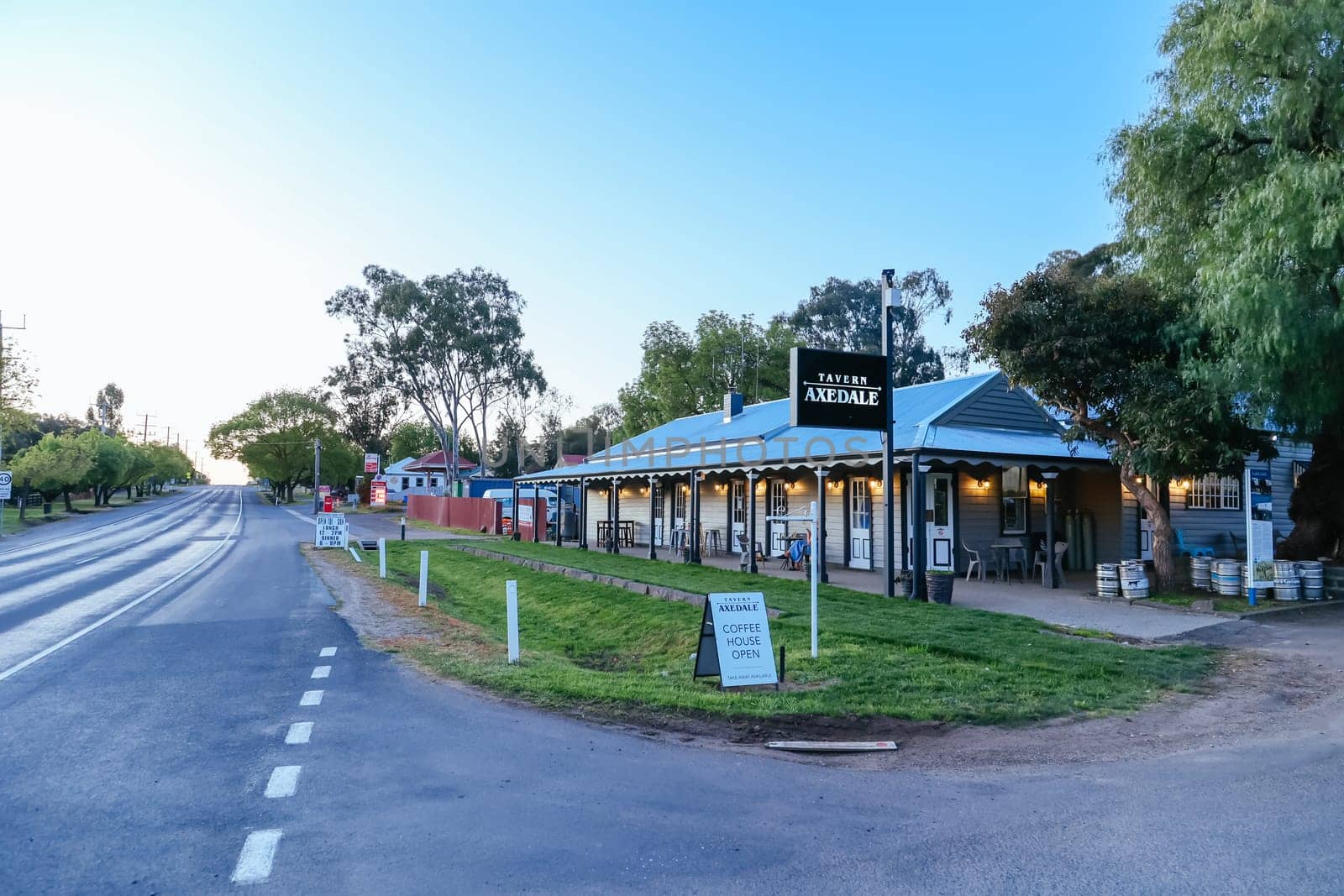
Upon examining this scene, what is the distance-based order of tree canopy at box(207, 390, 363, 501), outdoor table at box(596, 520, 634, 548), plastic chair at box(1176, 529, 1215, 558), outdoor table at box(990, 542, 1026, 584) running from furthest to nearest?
tree canopy at box(207, 390, 363, 501) < outdoor table at box(596, 520, 634, 548) < plastic chair at box(1176, 529, 1215, 558) < outdoor table at box(990, 542, 1026, 584)

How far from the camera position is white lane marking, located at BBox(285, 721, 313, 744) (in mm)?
6055

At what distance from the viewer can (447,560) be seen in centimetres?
2406

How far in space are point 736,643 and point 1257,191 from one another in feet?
34.5

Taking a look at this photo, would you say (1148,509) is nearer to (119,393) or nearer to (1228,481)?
(1228,481)

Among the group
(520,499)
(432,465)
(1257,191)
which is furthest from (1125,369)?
(432,465)

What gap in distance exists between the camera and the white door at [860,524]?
19000 mm

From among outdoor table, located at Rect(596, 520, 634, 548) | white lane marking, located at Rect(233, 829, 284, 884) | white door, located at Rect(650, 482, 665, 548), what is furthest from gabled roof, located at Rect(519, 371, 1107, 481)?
white lane marking, located at Rect(233, 829, 284, 884)

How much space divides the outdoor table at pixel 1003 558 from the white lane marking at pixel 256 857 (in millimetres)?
15130

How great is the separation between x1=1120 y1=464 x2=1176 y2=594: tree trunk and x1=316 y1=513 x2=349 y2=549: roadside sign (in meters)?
21.2

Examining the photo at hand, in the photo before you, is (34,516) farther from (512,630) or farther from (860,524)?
(512,630)

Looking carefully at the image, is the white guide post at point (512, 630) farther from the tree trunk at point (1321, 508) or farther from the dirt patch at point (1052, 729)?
the tree trunk at point (1321, 508)

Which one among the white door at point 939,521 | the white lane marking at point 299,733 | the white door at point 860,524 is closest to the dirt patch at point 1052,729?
the white lane marking at point 299,733

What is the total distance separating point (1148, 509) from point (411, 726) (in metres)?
13.3

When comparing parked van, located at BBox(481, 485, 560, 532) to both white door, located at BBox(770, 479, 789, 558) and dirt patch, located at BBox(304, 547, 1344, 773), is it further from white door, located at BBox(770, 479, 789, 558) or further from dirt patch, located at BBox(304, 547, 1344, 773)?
dirt patch, located at BBox(304, 547, 1344, 773)
